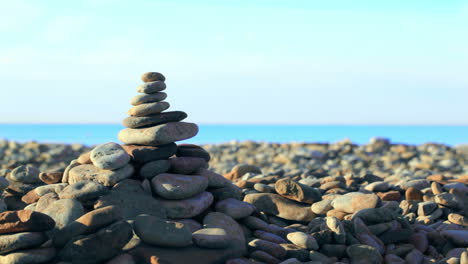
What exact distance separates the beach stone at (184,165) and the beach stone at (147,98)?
2.84 feet

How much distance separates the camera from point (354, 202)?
25.4ft

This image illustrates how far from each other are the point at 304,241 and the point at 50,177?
361cm

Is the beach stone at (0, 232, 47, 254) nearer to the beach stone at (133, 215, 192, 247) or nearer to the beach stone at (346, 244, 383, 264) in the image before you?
the beach stone at (133, 215, 192, 247)

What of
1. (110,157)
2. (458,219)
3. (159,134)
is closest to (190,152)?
(159,134)

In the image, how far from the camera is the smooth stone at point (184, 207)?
6742 mm

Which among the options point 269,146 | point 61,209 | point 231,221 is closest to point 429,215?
point 231,221

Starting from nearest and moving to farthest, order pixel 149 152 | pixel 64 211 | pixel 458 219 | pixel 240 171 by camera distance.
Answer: pixel 64 211 → pixel 149 152 → pixel 458 219 → pixel 240 171

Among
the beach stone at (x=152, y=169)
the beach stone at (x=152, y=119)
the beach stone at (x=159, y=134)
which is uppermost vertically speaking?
the beach stone at (x=152, y=119)

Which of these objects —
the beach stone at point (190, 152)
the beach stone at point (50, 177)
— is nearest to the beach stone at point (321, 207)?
the beach stone at point (190, 152)

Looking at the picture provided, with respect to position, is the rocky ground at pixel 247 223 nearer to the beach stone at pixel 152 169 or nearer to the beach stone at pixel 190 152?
the beach stone at pixel 152 169

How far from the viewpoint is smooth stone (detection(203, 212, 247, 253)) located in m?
6.12

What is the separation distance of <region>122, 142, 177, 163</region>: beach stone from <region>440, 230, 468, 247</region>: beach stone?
397cm

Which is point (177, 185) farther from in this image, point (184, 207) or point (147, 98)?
point (147, 98)

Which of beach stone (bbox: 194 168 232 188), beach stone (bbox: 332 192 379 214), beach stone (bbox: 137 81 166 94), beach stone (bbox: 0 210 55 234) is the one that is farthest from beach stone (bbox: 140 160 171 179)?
beach stone (bbox: 332 192 379 214)
